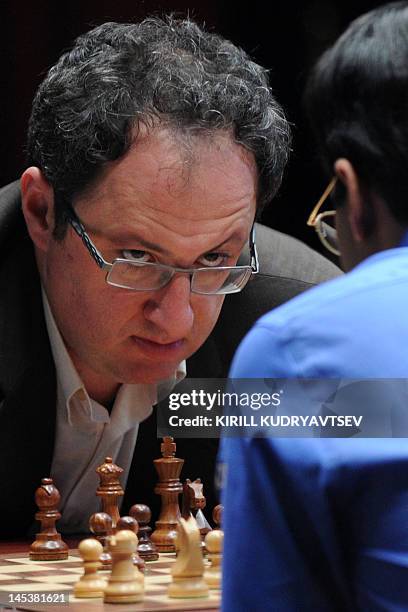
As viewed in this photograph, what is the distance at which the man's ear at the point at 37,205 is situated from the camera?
8.36ft

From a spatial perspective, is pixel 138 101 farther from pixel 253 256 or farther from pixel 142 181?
pixel 253 256

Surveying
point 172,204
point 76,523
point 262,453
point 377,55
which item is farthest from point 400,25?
point 76,523

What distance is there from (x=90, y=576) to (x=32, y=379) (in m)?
0.84

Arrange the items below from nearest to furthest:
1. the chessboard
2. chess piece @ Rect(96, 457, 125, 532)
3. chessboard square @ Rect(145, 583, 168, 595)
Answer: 1. the chessboard
2. chessboard square @ Rect(145, 583, 168, 595)
3. chess piece @ Rect(96, 457, 125, 532)

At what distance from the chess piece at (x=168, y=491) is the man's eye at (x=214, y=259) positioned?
13.7 inches

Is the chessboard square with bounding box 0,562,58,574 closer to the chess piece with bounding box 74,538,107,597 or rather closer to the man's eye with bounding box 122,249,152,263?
the chess piece with bounding box 74,538,107,597

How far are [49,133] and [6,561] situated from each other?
864 mm

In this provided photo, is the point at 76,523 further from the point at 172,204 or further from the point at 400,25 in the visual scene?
the point at 400,25

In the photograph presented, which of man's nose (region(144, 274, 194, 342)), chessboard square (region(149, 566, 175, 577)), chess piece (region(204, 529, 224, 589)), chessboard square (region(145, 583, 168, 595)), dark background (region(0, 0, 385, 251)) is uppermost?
dark background (region(0, 0, 385, 251))

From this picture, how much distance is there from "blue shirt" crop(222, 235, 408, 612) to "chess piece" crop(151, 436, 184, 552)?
1132 millimetres

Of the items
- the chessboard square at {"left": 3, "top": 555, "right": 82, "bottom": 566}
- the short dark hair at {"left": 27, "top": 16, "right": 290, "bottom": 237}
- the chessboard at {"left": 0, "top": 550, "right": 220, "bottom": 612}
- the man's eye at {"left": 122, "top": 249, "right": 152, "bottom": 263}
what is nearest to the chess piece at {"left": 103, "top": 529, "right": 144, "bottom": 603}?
the chessboard at {"left": 0, "top": 550, "right": 220, "bottom": 612}

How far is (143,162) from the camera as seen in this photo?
2.37 meters

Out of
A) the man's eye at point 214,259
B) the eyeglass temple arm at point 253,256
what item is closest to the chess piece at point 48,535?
the man's eye at point 214,259

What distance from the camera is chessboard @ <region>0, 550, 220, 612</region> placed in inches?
65.4
